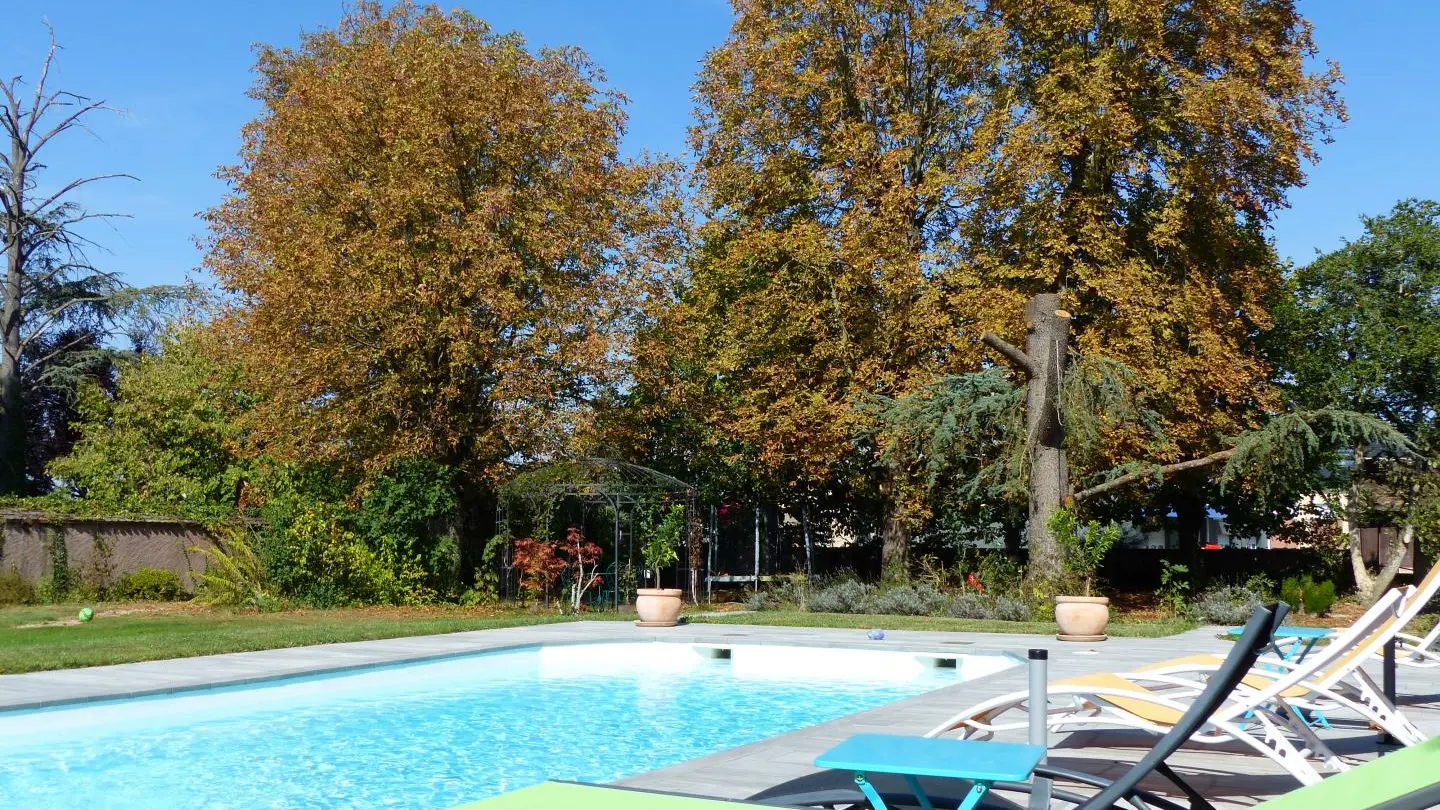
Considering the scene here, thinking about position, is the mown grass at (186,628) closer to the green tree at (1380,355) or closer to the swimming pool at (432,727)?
the swimming pool at (432,727)

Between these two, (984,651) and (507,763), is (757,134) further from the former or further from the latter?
(507,763)

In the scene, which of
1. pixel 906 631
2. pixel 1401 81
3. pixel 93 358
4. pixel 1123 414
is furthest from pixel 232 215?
pixel 1401 81

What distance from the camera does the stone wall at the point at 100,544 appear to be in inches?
828

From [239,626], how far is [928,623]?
9.71m

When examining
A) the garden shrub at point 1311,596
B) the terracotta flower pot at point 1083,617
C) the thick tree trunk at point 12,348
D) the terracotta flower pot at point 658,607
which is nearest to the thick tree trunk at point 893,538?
the garden shrub at point 1311,596

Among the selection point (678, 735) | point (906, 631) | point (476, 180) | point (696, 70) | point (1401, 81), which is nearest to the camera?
point (678, 735)

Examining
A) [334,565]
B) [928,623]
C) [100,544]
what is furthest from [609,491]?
[100,544]

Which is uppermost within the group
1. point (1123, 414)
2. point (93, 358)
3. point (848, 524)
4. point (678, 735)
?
point (93, 358)

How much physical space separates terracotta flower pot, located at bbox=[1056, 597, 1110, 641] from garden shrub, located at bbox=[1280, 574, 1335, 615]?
6.00 m

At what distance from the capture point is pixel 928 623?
1712 centimetres

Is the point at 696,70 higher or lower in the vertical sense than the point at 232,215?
higher

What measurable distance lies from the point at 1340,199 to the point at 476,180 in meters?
15.9

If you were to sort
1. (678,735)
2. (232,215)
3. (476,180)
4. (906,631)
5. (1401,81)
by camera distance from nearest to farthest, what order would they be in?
(678,735)
(906,631)
(1401,81)
(476,180)
(232,215)

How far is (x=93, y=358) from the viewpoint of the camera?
109 ft
